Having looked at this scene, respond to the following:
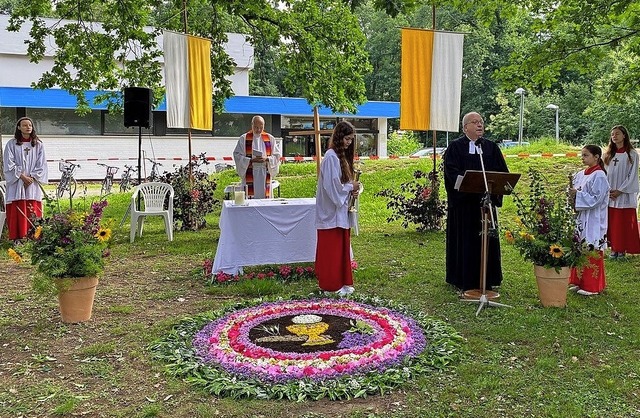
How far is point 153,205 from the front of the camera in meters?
11.1

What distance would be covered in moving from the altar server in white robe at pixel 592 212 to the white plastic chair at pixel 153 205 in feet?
22.0

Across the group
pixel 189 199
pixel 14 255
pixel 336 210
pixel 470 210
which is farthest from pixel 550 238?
pixel 189 199

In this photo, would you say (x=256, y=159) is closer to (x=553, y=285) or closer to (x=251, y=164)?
(x=251, y=164)

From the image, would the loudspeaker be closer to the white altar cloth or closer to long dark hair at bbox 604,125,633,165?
the white altar cloth

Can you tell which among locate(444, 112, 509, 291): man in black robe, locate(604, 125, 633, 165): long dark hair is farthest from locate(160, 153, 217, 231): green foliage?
locate(604, 125, 633, 165): long dark hair

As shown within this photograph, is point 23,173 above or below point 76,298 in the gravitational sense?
above

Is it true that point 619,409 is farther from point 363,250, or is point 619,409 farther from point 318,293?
point 363,250

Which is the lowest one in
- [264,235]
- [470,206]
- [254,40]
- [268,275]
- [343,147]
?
[268,275]

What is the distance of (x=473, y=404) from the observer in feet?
13.0

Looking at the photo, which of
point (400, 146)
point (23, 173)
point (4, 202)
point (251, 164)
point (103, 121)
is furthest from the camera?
point (400, 146)

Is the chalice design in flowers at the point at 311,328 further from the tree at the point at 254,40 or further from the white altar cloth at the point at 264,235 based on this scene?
the tree at the point at 254,40

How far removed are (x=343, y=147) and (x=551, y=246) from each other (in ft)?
7.81

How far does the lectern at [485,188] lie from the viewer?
19.2 ft

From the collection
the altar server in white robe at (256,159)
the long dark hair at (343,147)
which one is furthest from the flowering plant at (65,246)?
the altar server in white robe at (256,159)
